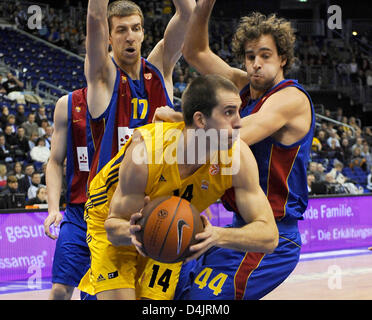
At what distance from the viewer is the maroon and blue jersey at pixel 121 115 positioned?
4.18m

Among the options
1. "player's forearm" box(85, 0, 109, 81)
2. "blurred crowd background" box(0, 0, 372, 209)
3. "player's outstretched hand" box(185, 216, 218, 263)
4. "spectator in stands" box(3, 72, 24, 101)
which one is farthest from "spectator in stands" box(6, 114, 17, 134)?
"player's outstretched hand" box(185, 216, 218, 263)

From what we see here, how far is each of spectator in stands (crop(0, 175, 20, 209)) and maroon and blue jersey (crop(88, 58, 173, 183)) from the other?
5.62 m

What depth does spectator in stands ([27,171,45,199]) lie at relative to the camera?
9.94m

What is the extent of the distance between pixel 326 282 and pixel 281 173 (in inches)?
194

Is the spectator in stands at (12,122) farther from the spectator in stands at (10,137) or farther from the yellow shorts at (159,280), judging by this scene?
the yellow shorts at (159,280)

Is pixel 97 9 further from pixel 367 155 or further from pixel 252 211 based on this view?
pixel 367 155

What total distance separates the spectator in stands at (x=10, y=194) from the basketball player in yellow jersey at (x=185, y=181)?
6.58 m

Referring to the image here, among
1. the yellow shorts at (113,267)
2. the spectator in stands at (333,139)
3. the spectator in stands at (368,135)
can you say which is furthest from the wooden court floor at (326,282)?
the spectator in stands at (368,135)

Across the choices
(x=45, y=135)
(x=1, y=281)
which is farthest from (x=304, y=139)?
(x=45, y=135)

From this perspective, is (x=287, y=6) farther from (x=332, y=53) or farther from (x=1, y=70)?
(x=1, y=70)

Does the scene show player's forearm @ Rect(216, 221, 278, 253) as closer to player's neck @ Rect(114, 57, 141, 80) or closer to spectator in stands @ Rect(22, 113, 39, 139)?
player's neck @ Rect(114, 57, 141, 80)

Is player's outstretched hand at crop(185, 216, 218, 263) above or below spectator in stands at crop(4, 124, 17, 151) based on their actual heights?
below

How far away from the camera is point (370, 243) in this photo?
12.1m

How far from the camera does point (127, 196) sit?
303 centimetres
